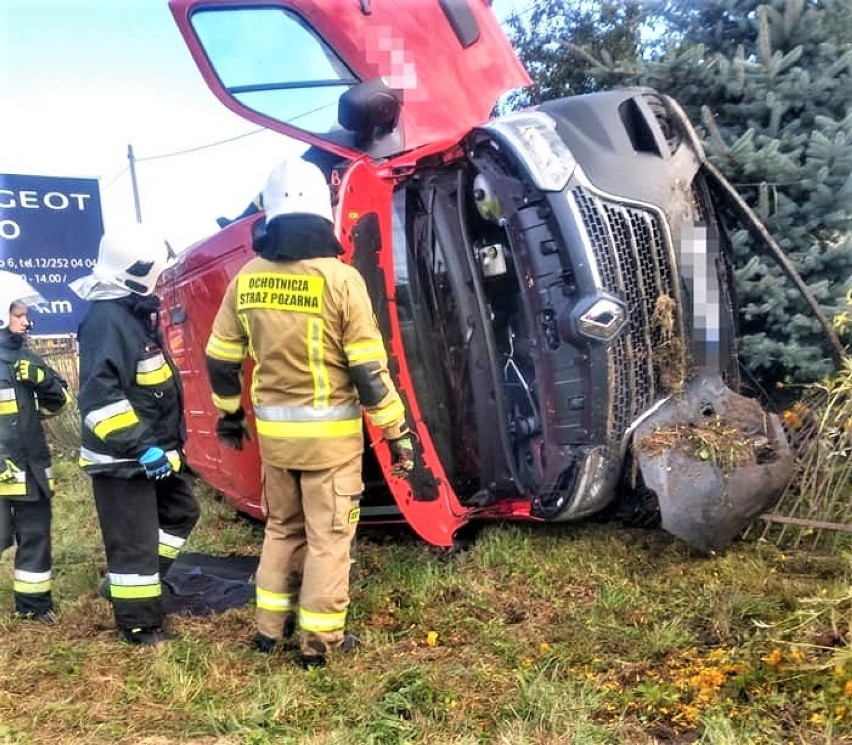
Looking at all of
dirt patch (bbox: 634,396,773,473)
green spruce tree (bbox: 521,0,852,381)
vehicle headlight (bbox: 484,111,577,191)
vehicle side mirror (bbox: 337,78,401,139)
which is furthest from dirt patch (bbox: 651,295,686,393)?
vehicle side mirror (bbox: 337,78,401,139)

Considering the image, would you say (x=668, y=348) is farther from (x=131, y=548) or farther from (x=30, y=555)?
(x=30, y=555)

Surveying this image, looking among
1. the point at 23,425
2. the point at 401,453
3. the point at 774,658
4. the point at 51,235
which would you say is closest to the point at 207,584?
the point at 23,425

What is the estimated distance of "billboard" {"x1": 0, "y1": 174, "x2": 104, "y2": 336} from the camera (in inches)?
200

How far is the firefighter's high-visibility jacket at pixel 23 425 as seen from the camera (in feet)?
10.8

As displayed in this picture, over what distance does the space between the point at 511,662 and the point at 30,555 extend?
2071mm

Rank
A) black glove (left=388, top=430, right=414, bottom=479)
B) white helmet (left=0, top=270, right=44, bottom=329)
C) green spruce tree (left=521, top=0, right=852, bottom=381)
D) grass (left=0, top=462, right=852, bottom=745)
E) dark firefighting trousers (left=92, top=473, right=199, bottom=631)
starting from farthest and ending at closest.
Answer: green spruce tree (left=521, top=0, right=852, bottom=381) → white helmet (left=0, top=270, right=44, bottom=329) → dark firefighting trousers (left=92, top=473, right=199, bottom=631) → black glove (left=388, top=430, right=414, bottom=479) → grass (left=0, top=462, right=852, bottom=745)

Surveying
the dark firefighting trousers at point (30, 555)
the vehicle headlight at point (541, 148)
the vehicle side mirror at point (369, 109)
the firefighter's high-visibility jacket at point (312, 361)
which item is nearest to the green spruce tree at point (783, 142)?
the vehicle headlight at point (541, 148)

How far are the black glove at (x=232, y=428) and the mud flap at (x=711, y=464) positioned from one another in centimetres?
148

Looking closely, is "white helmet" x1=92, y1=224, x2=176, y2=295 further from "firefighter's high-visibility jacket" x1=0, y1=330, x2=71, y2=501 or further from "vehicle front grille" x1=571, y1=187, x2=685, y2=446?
"vehicle front grille" x1=571, y1=187, x2=685, y2=446

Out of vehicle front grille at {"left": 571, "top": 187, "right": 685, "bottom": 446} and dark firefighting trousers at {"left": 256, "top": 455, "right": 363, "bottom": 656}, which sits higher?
vehicle front grille at {"left": 571, "top": 187, "right": 685, "bottom": 446}

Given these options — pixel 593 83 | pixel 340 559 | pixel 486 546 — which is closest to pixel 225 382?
pixel 340 559

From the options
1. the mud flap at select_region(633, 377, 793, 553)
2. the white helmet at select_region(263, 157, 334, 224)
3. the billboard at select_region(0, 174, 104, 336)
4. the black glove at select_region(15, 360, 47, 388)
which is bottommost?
the mud flap at select_region(633, 377, 793, 553)

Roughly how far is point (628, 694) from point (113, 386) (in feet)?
6.45

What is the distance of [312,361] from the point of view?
108 inches
